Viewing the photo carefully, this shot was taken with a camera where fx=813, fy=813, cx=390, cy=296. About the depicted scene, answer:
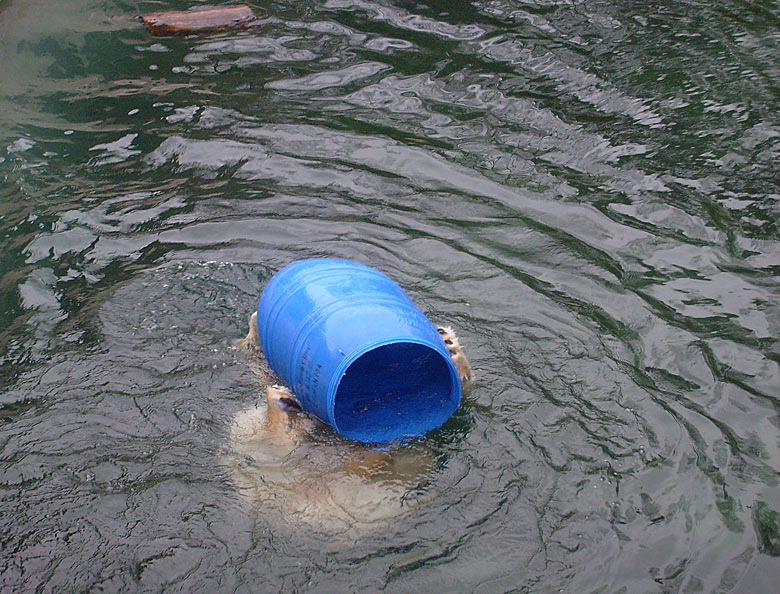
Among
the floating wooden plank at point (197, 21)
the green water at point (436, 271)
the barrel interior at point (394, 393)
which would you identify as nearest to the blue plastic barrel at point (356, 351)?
the barrel interior at point (394, 393)

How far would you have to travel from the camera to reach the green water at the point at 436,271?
402 cm

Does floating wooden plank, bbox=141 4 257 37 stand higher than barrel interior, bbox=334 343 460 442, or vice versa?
barrel interior, bbox=334 343 460 442

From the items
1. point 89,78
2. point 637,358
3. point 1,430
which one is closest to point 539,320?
point 637,358

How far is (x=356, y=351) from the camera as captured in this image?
395cm

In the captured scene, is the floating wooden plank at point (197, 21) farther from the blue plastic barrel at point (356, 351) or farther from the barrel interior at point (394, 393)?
the barrel interior at point (394, 393)

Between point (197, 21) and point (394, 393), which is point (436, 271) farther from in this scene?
point (197, 21)

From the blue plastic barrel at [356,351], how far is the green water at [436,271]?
0.33 meters

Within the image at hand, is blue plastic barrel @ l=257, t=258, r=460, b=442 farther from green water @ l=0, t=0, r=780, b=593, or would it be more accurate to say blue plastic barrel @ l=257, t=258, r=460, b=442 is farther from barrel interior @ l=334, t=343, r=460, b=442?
green water @ l=0, t=0, r=780, b=593

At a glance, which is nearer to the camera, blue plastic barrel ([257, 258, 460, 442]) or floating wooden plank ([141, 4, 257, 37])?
blue plastic barrel ([257, 258, 460, 442])

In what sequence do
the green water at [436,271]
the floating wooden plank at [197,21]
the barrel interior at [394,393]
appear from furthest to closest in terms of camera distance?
the floating wooden plank at [197,21] → the barrel interior at [394,393] → the green water at [436,271]

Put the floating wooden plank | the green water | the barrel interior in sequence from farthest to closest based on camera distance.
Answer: the floating wooden plank, the barrel interior, the green water

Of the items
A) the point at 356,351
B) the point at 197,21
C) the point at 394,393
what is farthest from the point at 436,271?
the point at 197,21

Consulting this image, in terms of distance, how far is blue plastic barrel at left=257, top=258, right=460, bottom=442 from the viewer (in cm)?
404

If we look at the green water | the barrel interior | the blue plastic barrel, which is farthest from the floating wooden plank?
the barrel interior
